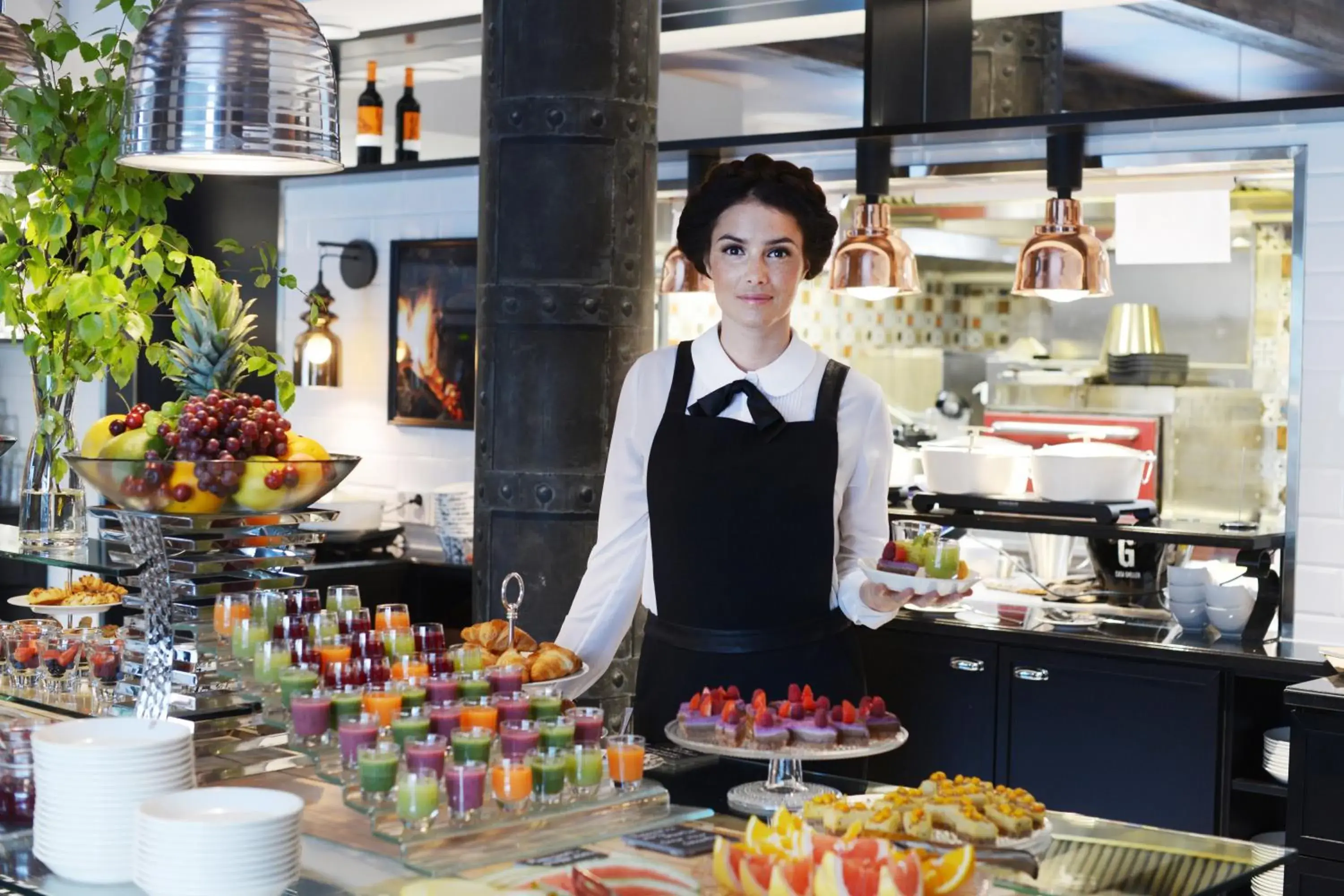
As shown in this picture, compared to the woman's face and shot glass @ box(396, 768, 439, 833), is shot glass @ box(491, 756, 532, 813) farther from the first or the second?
the woman's face

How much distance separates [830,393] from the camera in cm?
304

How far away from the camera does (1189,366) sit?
8602 millimetres

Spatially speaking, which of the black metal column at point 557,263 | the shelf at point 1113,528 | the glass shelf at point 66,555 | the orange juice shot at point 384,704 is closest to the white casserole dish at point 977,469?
the shelf at point 1113,528

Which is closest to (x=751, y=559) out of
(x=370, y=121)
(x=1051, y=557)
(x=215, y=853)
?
(x=215, y=853)

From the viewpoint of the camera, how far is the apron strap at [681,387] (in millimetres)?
3092

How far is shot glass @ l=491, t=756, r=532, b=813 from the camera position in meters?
1.97

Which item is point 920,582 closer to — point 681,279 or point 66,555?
point 66,555

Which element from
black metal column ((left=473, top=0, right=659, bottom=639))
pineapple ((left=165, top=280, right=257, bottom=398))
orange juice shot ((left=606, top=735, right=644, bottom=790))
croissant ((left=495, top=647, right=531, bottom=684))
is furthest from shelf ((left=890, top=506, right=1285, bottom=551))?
orange juice shot ((left=606, top=735, right=644, bottom=790))

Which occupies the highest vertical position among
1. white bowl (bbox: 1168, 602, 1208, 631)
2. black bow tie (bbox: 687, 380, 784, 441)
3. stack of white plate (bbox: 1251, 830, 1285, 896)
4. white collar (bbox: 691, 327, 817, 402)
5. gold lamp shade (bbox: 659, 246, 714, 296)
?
gold lamp shade (bbox: 659, 246, 714, 296)

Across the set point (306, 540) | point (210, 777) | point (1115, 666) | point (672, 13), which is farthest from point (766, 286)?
point (672, 13)

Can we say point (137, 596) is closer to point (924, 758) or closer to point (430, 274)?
point (924, 758)

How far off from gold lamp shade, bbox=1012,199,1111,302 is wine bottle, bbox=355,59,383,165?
114 inches

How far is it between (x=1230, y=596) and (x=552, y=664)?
2.49 m

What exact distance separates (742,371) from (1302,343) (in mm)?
2150
